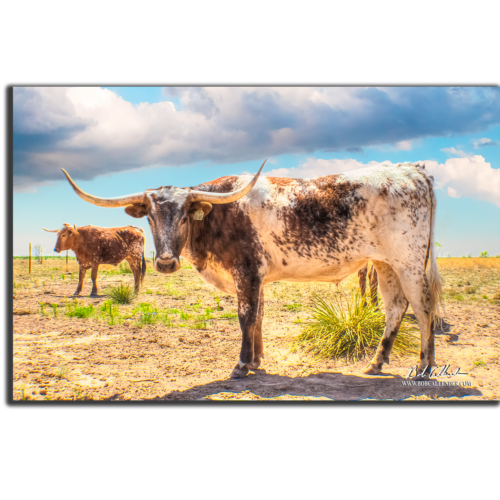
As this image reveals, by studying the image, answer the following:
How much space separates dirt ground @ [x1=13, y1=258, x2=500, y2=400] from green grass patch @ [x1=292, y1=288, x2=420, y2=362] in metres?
0.22

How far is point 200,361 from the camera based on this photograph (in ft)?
19.0

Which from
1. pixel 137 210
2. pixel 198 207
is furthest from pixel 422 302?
pixel 137 210

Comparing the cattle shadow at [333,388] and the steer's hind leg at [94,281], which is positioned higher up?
the steer's hind leg at [94,281]

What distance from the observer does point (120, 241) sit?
12648mm

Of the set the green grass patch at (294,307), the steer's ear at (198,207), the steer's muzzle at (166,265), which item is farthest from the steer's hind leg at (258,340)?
the green grass patch at (294,307)

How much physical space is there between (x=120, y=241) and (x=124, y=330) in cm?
555

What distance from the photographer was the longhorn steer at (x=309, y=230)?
4.75m

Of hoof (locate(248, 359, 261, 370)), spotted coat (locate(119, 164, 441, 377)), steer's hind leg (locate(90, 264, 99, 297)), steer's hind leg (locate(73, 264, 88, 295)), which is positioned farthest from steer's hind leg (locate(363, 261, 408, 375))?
steer's hind leg (locate(73, 264, 88, 295))

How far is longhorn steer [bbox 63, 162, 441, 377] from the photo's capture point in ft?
15.6

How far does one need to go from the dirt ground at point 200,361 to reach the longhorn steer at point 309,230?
1.53 feet

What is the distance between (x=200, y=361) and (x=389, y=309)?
2.69 m

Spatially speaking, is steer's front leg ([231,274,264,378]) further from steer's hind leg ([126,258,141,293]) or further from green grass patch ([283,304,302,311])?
steer's hind leg ([126,258,141,293])

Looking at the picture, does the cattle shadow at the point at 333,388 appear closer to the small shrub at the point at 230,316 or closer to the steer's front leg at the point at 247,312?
the steer's front leg at the point at 247,312

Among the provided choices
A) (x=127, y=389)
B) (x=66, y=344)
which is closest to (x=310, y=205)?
(x=127, y=389)
